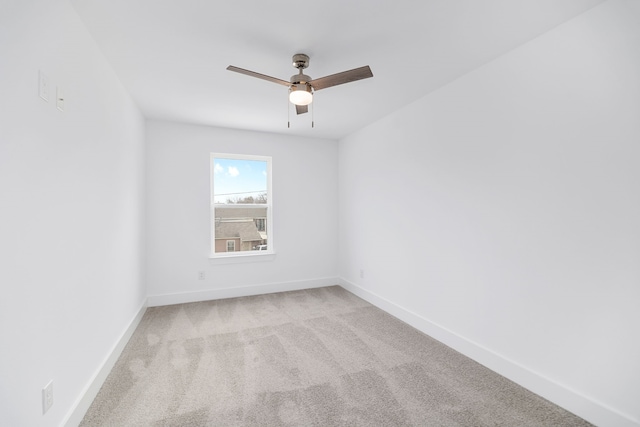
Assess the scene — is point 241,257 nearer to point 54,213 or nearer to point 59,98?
point 54,213

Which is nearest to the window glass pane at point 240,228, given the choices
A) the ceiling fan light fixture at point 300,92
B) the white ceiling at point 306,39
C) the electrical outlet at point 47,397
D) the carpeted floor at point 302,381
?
the carpeted floor at point 302,381

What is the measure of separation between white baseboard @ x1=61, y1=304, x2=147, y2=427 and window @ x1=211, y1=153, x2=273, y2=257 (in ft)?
5.40

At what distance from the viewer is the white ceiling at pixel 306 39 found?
1.73 meters

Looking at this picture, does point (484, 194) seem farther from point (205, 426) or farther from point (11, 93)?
point (11, 93)

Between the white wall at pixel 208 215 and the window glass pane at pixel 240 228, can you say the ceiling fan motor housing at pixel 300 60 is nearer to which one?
the white wall at pixel 208 215

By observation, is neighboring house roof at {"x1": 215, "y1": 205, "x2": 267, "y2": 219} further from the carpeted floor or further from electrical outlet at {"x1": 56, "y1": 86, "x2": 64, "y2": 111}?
electrical outlet at {"x1": 56, "y1": 86, "x2": 64, "y2": 111}

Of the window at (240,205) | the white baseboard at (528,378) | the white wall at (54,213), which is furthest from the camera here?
the window at (240,205)

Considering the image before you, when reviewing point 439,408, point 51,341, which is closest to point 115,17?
point 51,341

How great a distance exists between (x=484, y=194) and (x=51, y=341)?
121 inches

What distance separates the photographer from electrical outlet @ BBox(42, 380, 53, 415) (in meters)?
1.39

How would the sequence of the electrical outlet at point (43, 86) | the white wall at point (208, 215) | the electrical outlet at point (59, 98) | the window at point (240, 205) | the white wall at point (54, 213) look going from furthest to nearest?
the window at point (240, 205) < the white wall at point (208, 215) < the electrical outlet at point (59, 98) < the electrical outlet at point (43, 86) < the white wall at point (54, 213)

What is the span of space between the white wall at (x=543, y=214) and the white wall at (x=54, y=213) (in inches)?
115

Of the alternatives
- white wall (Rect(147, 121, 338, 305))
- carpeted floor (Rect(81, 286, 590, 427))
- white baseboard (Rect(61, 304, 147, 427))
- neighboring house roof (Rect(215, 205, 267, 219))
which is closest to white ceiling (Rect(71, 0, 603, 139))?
white wall (Rect(147, 121, 338, 305))

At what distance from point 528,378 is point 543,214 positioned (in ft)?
3.92
